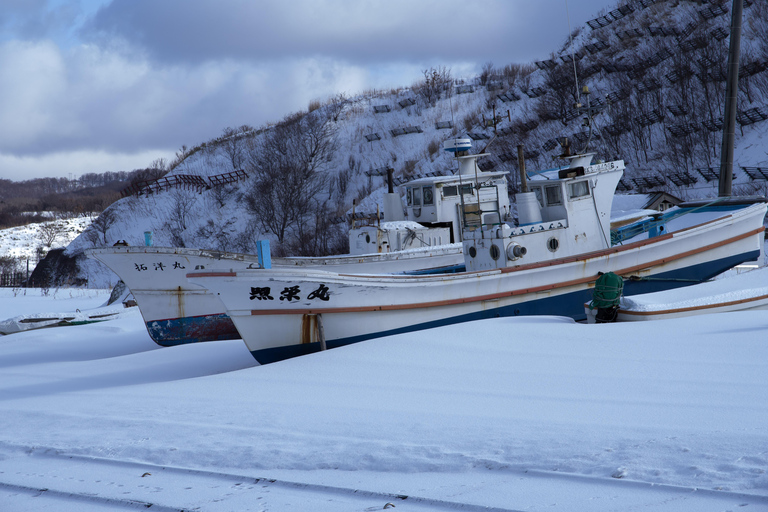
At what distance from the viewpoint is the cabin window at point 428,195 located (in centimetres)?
1908

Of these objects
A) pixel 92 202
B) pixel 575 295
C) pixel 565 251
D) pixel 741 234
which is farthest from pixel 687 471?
pixel 92 202

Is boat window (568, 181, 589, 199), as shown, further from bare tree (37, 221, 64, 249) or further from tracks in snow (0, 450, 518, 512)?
bare tree (37, 221, 64, 249)

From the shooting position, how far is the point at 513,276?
1142 cm

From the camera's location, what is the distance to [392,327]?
10.1 meters

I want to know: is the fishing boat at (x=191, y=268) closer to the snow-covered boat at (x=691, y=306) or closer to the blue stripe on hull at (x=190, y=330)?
the blue stripe on hull at (x=190, y=330)

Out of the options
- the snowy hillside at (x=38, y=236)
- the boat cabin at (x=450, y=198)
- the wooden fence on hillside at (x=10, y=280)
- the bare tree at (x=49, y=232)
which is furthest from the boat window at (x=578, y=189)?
the bare tree at (x=49, y=232)

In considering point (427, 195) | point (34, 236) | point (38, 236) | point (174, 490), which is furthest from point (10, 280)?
point (174, 490)

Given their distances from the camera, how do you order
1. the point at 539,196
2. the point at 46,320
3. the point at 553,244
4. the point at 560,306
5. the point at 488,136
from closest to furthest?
the point at 560,306
the point at 553,244
the point at 539,196
the point at 46,320
the point at 488,136

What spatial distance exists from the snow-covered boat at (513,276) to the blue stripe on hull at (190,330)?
191 inches

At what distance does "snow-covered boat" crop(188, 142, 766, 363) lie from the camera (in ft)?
29.7

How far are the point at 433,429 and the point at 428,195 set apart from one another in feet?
48.8

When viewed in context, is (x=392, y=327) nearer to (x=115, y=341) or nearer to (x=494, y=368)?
(x=494, y=368)

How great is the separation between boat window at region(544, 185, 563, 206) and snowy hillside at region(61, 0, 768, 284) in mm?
18987

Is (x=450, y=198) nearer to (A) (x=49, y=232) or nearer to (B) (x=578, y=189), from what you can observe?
(B) (x=578, y=189)
